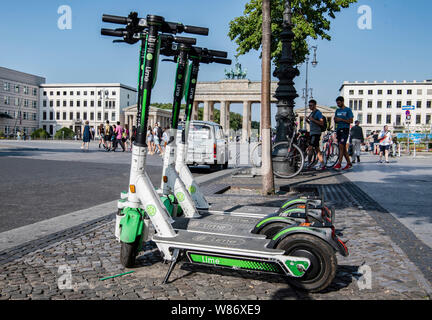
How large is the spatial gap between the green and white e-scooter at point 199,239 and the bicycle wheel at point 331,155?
1030 centimetres

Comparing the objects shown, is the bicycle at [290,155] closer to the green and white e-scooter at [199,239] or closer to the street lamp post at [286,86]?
the street lamp post at [286,86]

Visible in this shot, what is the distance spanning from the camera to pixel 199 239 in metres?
3.15

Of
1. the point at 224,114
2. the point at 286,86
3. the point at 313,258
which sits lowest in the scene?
the point at 313,258

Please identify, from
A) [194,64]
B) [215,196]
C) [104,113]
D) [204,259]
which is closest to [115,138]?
[215,196]

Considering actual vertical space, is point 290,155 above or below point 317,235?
above

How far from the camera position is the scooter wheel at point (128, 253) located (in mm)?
3326

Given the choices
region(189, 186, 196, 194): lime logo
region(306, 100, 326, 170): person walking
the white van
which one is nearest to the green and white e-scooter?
region(189, 186, 196, 194): lime logo

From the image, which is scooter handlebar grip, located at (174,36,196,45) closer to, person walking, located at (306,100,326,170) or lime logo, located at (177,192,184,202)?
lime logo, located at (177,192,184,202)

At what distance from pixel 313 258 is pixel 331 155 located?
1115 centimetres

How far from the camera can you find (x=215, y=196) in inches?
286

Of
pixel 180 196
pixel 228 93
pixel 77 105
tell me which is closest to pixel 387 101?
pixel 228 93

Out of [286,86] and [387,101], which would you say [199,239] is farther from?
[387,101]

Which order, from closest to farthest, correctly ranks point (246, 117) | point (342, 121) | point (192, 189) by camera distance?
1. point (192, 189)
2. point (342, 121)
3. point (246, 117)

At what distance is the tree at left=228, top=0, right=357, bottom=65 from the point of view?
1956cm
